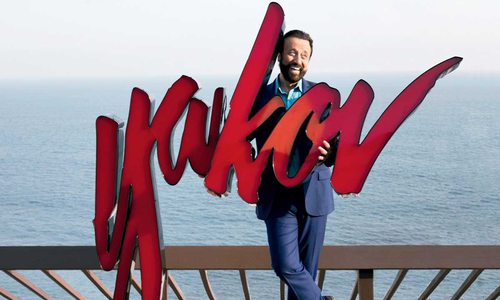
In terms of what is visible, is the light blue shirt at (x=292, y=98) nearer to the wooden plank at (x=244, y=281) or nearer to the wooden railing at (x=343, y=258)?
the wooden railing at (x=343, y=258)

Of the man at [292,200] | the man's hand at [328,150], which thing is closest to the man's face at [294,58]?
the man at [292,200]

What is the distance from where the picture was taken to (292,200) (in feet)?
11.5

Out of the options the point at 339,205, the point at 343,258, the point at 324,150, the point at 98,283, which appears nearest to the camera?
the point at 324,150

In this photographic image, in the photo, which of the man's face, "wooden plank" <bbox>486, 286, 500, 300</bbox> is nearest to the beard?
the man's face

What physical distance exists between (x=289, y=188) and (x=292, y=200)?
56 mm

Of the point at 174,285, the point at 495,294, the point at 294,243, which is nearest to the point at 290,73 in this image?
the point at 294,243

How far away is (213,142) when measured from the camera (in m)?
3.49

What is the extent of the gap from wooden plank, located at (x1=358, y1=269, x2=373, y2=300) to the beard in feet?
3.56

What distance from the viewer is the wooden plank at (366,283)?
390 centimetres

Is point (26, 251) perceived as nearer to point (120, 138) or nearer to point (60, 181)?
point (120, 138)

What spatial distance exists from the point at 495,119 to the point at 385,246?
56834 mm

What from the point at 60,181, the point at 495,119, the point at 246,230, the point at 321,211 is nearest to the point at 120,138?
the point at 321,211

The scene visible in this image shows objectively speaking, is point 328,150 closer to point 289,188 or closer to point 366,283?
point 289,188

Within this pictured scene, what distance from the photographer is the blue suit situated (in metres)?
3.48
